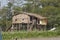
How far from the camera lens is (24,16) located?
67.7 ft

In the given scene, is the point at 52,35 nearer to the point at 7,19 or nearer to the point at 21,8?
the point at 7,19

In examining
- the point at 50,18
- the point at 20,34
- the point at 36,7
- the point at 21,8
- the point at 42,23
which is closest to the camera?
the point at 20,34

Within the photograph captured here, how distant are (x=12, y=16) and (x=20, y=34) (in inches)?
406

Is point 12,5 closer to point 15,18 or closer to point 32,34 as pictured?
point 15,18

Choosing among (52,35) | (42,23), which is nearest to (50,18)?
(42,23)

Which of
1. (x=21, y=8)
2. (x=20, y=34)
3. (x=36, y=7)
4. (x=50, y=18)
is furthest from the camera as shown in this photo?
(x=21, y=8)

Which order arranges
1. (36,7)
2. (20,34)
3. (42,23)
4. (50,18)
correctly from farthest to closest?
1. (36,7)
2. (42,23)
3. (50,18)
4. (20,34)

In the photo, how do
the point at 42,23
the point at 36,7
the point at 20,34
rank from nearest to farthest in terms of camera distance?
the point at 20,34 → the point at 42,23 → the point at 36,7

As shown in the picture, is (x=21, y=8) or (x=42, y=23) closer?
(x=42, y=23)

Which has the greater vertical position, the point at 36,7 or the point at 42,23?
the point at 36,7

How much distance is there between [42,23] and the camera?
65.6 feet

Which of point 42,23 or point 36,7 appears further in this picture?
point 36,7

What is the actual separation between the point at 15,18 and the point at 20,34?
9.16 metres

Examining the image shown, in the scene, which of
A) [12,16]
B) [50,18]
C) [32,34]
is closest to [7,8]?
[12,16]
